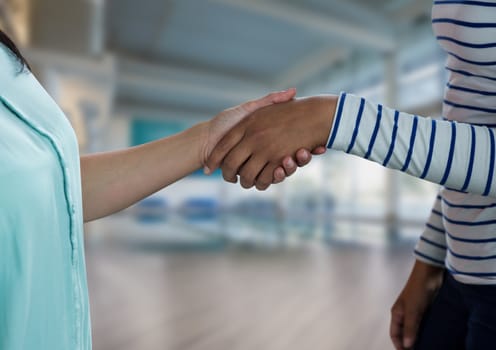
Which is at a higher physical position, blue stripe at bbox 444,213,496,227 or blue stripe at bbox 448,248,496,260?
blue stripe at bbox 444,213,496,227

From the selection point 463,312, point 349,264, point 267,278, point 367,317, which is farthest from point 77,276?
point 349,264

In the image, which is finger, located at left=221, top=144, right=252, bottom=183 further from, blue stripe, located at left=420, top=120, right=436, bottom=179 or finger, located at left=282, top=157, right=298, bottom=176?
blue stripe, located at left=420, top=120, right=436, bottom=179

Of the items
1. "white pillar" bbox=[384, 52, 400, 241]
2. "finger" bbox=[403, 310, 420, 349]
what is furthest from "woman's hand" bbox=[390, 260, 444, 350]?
"white pillar" bbox=[384, 52, 400, 241]

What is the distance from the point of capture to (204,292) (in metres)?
3.47

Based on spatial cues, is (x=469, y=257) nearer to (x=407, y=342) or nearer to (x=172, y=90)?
(x=407, y=342)

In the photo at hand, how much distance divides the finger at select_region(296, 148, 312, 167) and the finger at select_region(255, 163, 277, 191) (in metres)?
0.06

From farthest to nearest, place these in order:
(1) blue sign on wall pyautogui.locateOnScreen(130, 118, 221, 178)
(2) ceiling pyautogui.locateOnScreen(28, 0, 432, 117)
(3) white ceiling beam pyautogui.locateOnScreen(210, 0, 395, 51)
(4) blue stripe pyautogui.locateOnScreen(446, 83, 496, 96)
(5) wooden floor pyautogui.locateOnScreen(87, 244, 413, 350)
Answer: (1) blue sign on wall pyautogui.locateOnScreen(130, 118, 221, 178) < (2) ceiling pyautogui.locateOnScreen(28, 0, 432, 117) < (3) white ceiling beam pyautogui.locateOnScreen(210, 0, 395, 51) < (5) wooden floor pyautogui.locateOnScreen(87, 244, 413, 350) < (4) blue stripe pyautogui.locateOnScreen(446, 83, 496, 96)

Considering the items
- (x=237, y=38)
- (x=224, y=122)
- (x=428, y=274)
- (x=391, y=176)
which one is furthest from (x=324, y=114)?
(x=237, y=38)

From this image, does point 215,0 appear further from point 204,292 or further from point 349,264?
point 204,292

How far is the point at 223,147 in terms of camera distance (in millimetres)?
941

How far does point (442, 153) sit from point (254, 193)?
58.6ft

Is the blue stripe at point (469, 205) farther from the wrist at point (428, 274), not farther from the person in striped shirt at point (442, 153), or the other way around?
the wrist at point (428, 274)

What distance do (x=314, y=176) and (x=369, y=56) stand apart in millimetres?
4753

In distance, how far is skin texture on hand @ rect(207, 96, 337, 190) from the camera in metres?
0.72
